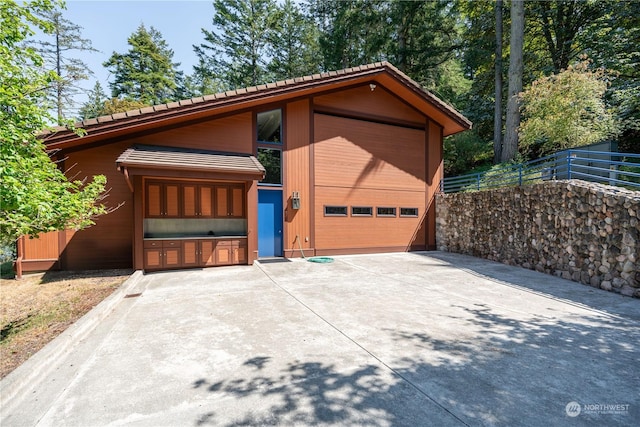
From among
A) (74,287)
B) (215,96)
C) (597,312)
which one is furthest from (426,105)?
(74,287)

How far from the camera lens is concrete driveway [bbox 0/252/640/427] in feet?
7.11

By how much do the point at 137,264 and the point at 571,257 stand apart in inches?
428

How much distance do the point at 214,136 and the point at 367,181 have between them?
5622 mm

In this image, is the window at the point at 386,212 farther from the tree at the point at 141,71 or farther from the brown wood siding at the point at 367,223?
the tree at the point at 141,71

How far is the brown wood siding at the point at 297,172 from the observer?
9414 mm

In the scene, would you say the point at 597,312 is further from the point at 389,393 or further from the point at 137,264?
the point at 137,264

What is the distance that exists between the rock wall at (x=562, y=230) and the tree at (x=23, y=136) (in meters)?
9.89

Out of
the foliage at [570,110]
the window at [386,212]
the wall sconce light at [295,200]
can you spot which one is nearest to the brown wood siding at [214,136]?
the wall sconce light at [295,200]

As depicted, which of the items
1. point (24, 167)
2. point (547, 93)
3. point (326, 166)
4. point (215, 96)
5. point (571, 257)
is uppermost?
point (547, 93)

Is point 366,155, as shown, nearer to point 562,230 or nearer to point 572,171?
point 572,171

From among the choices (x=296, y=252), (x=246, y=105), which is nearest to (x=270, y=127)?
(x=246, y=105)

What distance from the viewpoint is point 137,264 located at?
23.8ft

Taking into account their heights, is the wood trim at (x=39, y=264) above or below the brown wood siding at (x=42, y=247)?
below

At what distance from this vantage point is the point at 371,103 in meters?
10.9
